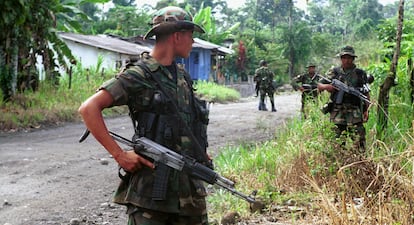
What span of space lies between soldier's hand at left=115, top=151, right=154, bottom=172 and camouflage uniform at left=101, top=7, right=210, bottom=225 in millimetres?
62

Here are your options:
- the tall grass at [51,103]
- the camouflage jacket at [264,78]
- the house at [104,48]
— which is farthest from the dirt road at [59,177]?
the house at [104,48]

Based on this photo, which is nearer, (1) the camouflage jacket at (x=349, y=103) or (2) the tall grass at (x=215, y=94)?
(1) the camouflage jacket at (x=349, y=103)

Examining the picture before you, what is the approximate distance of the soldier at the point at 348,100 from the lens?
21.5 ft

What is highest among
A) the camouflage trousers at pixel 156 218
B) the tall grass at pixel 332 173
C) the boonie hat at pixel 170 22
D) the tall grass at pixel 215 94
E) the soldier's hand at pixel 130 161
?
the boonie hat at pixel 170 22

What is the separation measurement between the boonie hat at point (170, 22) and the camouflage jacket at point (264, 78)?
545 inches

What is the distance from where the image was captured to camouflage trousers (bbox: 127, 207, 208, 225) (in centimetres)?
273

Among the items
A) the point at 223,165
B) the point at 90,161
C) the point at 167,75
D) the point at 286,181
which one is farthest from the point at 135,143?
the point at 90,161

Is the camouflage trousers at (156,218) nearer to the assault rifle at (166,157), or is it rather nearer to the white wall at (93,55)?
the assault rifle at (166,157)

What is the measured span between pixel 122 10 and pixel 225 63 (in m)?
7.60

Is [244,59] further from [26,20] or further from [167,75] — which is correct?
[167,75]

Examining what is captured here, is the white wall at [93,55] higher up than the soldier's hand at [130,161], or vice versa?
the white wall at [93,55]

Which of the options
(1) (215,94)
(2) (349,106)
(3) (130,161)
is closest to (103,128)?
(3) (130,161)

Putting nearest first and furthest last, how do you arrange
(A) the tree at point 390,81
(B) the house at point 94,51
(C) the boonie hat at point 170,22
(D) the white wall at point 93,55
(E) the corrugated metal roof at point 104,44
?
(C) the boonie hat at point 170,22 → (A) the tree at point 390,81 → (E) the corrugated metal roof at point 104,44 → (B) the house at point 94,51 → (D) the white wall at point 93,55

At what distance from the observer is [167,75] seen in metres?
2.82
